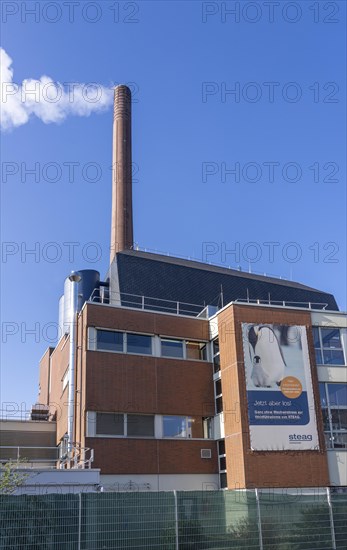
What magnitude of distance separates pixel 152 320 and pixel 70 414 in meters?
4.45

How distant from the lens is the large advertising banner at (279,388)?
2003 cm

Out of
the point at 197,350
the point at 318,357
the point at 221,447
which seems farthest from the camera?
the point at 197,350

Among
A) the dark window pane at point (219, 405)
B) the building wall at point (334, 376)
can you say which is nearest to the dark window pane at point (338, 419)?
the building wall at point (334, 376)

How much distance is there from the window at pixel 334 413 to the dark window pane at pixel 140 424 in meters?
6.08

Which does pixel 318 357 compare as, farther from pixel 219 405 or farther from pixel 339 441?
pixel 219 405

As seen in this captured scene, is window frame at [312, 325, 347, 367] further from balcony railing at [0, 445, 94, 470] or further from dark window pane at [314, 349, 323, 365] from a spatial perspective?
balcony railing at [0, 445, 94, 470]

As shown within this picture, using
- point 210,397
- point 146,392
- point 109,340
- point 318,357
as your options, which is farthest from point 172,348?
point 318,357

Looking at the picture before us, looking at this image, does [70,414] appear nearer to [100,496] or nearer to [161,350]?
[161,350]

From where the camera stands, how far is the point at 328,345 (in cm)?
2241

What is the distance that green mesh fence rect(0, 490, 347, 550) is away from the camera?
11.1m

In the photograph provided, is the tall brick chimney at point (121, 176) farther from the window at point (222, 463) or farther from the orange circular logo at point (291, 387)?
the orange circular logo at point (291, 387)

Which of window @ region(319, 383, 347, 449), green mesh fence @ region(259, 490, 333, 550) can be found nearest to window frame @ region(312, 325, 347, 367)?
window @ region(319, 383, 347, 449)

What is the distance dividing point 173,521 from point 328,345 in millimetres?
11930

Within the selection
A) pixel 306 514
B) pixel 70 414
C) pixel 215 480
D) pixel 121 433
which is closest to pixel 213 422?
pixel 215 480
